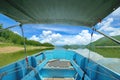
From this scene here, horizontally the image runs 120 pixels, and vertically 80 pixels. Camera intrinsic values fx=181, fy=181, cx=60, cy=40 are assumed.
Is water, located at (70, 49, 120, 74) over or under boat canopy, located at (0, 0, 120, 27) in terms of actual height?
under

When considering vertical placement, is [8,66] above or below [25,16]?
below

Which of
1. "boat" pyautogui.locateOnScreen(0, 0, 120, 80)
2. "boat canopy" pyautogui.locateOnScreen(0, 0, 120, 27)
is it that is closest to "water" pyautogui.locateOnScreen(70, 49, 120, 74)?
"boat" pyautogui.locateOnScreen(0, 0, 120, 80)

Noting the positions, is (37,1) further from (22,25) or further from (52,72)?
(52,72)

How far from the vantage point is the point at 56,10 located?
11.2ft

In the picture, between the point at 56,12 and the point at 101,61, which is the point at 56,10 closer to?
the point at 56,12

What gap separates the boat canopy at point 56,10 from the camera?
9.30 feet

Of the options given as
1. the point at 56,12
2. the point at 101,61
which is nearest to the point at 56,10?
the point at 56,12

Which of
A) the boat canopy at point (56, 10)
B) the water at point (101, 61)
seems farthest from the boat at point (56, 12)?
the water at point (101, 61)

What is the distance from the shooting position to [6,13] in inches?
139

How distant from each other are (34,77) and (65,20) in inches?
82.2

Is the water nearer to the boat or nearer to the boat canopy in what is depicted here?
the boat

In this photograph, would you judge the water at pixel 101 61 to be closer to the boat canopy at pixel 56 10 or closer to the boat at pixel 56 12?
the boat at pixel 56 12

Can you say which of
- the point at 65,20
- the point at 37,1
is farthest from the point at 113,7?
the point at 65,20

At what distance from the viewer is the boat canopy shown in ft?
9.30
